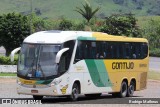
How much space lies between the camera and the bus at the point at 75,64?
23.8 metres

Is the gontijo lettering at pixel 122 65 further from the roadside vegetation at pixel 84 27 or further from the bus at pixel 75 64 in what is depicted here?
the roadside vegetation at pixel 84 27

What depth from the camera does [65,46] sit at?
2444cm

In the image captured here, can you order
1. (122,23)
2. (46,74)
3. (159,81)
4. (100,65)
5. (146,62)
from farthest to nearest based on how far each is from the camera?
(122,23)
(159,81)
(146,62)
(100,65)
(46,74)

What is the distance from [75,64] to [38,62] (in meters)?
1.92

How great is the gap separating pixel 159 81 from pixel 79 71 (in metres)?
20.7

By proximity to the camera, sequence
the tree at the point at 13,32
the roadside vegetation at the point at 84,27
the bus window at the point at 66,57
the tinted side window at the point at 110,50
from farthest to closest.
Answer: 1. the roadside vegetation at the point at 84,27
2. the tree at the point at 13,32
3. the tinted side window at the point at 110,50
4. the bus window at the point at 66,57

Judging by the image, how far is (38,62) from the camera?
2389cm

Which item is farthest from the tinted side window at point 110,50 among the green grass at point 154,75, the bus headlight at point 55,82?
the green grass at point 154,75

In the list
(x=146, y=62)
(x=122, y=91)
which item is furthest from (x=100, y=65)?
(x=146, y=62)

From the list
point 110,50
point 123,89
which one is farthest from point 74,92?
point 123,89

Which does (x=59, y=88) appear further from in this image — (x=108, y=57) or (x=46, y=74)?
(x=108, y=57)

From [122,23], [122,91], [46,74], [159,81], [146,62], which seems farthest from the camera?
[122,23]

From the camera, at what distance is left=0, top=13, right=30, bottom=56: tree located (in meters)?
52.1

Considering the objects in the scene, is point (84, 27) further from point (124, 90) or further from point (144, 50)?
point (124, 90)
